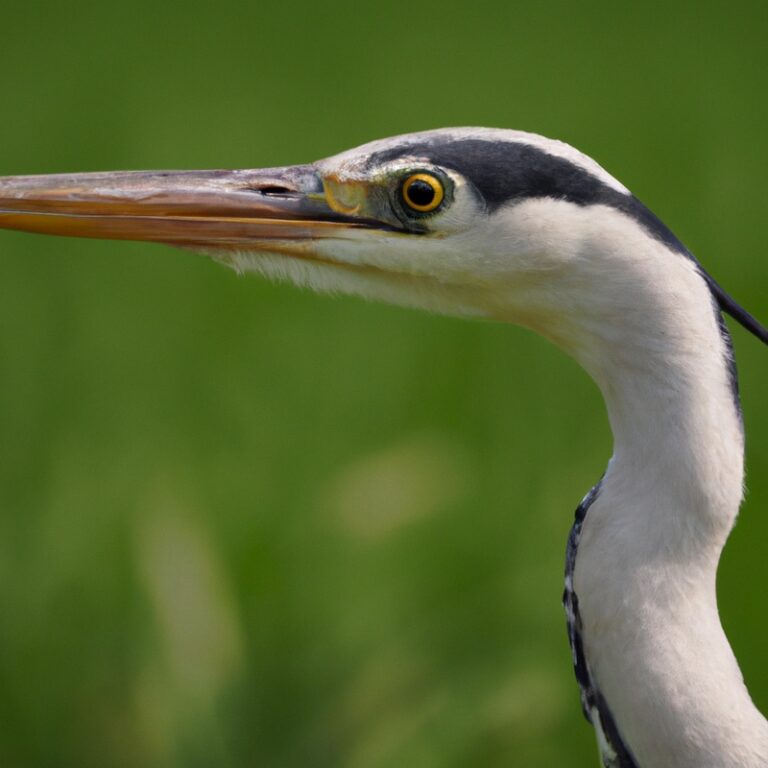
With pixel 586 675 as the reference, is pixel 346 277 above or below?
above

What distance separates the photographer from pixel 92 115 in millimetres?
2611

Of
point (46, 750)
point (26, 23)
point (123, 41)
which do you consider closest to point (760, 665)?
point (46, 750)

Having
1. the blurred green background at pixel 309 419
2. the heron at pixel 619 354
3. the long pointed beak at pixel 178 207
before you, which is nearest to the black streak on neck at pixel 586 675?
the heron at pixel 619 354

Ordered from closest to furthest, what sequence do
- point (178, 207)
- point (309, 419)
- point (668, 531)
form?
point (668, 531), point (178, 207), point (309, 419)

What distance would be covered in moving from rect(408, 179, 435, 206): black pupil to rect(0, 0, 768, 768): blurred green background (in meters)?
0.85

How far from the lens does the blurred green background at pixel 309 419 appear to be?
63.7 inches

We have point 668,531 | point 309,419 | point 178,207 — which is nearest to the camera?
point 668,531

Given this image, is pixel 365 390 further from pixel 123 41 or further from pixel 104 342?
pixel 123 41

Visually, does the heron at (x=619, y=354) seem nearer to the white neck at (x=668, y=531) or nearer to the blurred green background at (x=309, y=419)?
the white neck at (x=668, y=531)

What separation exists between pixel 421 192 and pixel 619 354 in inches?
Result: 7.2

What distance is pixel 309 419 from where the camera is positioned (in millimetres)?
2168

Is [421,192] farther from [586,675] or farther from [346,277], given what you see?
[586,675]

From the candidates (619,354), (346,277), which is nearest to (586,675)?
(619,354)

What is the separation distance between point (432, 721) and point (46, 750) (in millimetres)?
526
